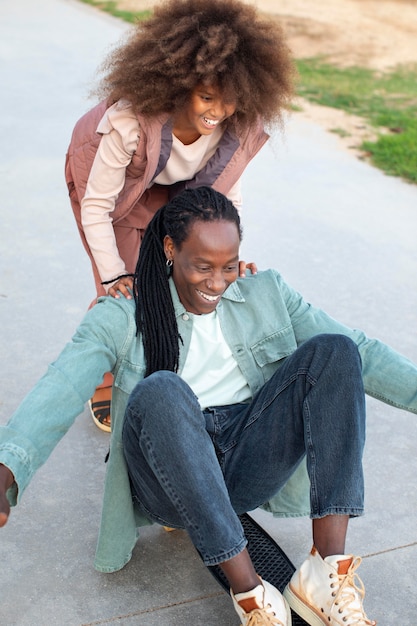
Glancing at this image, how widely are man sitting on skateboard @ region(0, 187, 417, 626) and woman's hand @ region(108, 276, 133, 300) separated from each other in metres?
0.04

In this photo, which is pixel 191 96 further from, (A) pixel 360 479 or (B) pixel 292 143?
(B) pixel 292 143

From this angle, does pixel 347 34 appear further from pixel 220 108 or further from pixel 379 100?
pixel 220 108

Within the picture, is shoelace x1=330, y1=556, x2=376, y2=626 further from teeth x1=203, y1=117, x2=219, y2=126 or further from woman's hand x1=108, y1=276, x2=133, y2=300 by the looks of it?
teeth x1=203, y1=117, x2=219, y2=126

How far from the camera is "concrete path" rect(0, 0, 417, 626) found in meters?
2.47

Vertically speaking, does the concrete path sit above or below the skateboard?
below

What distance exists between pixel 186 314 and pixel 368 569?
2.95 feet

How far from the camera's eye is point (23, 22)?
33.8ft

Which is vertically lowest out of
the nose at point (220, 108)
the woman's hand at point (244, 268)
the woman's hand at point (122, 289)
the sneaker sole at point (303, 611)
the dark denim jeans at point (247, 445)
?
the sneaker sole at point (303, 611)

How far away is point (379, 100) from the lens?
7945mm

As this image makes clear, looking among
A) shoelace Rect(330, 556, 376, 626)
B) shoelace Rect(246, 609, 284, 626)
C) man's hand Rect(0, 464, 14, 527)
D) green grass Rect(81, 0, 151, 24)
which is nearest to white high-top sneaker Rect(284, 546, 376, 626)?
shoelace Rect(330, 556, 376, 626)

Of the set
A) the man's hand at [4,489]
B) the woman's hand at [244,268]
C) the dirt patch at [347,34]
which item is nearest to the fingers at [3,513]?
the man's hand at [4,489]

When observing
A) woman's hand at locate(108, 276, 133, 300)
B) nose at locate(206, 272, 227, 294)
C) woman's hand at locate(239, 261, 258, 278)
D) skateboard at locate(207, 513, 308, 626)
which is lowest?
skateboard at locate(207, 513, 308, 626)

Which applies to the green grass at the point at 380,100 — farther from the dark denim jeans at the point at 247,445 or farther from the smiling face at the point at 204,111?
the dark denim jeans at the point at 247,445

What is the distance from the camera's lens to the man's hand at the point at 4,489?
1.88 metres
